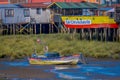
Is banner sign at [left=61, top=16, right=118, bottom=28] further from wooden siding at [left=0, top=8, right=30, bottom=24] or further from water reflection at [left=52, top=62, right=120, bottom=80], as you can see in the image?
water reflection at [left=52, top=62, right=120, bottom=80]

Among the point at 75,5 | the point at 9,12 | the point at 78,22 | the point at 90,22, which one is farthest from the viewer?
the point at 75,5

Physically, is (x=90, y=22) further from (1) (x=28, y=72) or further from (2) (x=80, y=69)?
(1) (x=28, y=72)

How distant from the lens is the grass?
4916 centimetres

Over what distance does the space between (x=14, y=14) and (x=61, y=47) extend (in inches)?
739

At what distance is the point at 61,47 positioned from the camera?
52312 millimetres

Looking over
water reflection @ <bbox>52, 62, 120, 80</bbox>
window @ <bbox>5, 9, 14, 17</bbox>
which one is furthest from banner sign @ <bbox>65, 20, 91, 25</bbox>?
water reflection @ <bbox>52, 62, 120, 80</bbox>

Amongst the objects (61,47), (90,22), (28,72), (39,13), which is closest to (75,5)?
(39,13)

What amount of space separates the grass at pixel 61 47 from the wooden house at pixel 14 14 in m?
10.1

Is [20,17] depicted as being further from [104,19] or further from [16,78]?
[16,78]

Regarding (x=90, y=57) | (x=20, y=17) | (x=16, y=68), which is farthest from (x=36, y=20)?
(x=16, y=68)

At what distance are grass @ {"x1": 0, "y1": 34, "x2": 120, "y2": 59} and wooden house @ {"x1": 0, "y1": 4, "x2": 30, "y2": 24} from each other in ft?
33.2

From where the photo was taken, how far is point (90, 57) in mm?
48219

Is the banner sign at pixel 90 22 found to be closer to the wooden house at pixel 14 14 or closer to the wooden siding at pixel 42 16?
the wooden house at pixel 14 14

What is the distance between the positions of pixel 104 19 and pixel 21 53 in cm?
1226
